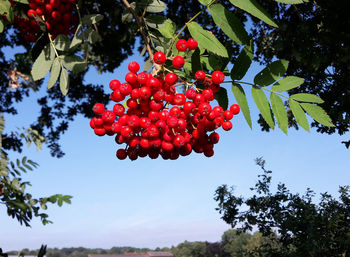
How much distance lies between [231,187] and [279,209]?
1.18 meters

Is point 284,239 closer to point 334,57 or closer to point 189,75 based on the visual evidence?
point 334,57

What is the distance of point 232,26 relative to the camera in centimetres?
146

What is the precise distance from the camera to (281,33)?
16.8 ft

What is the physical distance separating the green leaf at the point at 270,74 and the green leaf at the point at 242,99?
11 centimetres

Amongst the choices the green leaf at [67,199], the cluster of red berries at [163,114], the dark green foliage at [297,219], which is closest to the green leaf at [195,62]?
the cluster of red berries at [163,114]

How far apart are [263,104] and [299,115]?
207 mm

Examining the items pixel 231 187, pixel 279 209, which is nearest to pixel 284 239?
pixel 279 209

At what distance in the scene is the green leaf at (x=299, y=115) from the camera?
5.59 ft

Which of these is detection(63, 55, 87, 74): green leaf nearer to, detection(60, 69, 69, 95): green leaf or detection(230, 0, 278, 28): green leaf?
detection(60, 69, 69, 95): green leaf

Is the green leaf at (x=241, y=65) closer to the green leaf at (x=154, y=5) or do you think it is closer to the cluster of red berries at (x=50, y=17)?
the green leaf at (x=154, y=5)

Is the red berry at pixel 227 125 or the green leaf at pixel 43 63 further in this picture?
the green leaf at pixel 43 63

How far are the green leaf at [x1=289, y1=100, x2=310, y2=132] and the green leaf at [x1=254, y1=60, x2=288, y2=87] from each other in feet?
0.57

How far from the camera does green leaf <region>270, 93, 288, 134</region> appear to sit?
1666mm

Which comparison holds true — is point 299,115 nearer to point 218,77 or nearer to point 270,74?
point 270,74
